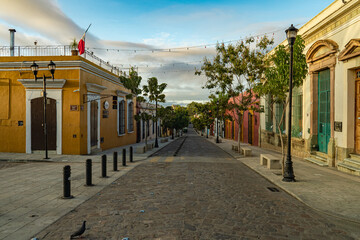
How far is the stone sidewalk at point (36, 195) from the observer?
5.39m

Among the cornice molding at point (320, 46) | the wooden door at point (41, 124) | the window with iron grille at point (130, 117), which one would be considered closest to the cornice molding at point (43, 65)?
the wooden door at point (41, 124)

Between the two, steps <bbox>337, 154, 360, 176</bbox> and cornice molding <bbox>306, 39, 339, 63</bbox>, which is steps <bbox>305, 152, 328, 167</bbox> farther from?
cornice molding <bbox>306, 39, 339, 63</bbox>

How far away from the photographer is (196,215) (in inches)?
234

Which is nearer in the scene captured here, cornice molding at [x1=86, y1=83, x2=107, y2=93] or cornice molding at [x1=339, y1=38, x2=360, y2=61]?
cornice molding at [x1=339, y1=38, x2=360, y2=61]

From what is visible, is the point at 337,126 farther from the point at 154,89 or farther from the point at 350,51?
the point at 154,89

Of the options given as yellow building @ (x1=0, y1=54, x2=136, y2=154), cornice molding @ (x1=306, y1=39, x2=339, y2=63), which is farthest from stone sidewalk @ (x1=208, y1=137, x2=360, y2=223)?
yellow building @ (x1=0, y1=54, x2=136, y2=154)

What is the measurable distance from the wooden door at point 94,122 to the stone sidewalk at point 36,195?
19.1 feet

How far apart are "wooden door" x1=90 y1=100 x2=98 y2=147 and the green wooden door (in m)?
15.2

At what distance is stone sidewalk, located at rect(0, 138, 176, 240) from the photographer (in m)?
5.39

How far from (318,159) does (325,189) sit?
20.4 ft

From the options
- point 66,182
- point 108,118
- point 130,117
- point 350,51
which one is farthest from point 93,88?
point 350,51

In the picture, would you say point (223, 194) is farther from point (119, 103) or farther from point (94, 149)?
point (119, 103)

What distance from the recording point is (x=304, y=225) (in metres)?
5.53

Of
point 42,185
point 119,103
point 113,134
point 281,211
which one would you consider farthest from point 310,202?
point 119,103
